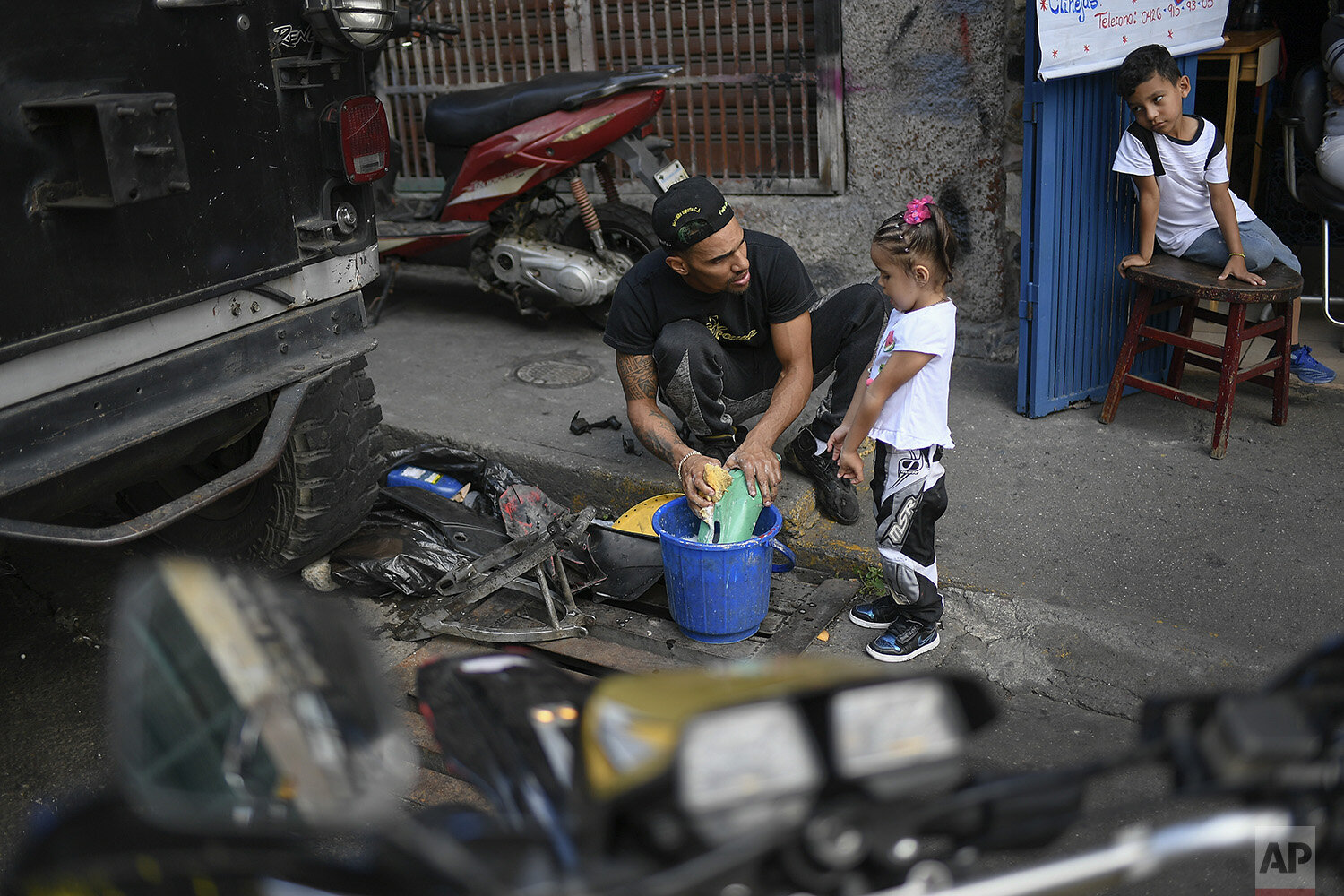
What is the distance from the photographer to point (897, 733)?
3.64 ft

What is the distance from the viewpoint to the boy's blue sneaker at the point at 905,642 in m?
3.12

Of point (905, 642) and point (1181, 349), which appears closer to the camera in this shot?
point (905, 642)

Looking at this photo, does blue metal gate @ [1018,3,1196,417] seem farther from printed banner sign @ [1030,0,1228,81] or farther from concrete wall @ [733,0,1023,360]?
concrete wall @ [733,0,1023,360]

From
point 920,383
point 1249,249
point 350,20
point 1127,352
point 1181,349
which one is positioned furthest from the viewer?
point 1181,349

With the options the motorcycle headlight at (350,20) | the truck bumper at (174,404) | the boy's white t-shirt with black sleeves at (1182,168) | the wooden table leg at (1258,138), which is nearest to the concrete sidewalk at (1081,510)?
the boy's white t-shirt with black sleeves at (1182,168)

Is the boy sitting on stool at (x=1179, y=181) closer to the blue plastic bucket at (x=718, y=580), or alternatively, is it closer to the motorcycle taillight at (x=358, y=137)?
the blue plastic bucket at (x=718, y=580)

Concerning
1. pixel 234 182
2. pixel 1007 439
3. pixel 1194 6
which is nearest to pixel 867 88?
pixel 1194 6

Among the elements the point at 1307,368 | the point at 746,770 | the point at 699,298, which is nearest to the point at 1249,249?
the point at 1307,368

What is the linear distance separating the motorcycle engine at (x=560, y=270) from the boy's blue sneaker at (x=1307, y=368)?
2982 millimetres

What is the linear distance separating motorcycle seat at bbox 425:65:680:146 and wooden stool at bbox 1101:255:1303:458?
2.37 metres

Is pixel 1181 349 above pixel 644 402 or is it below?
below

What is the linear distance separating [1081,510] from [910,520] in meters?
0.99

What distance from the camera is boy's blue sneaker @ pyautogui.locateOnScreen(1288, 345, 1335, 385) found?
4.49 m

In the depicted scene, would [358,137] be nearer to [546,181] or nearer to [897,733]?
[546,181]
